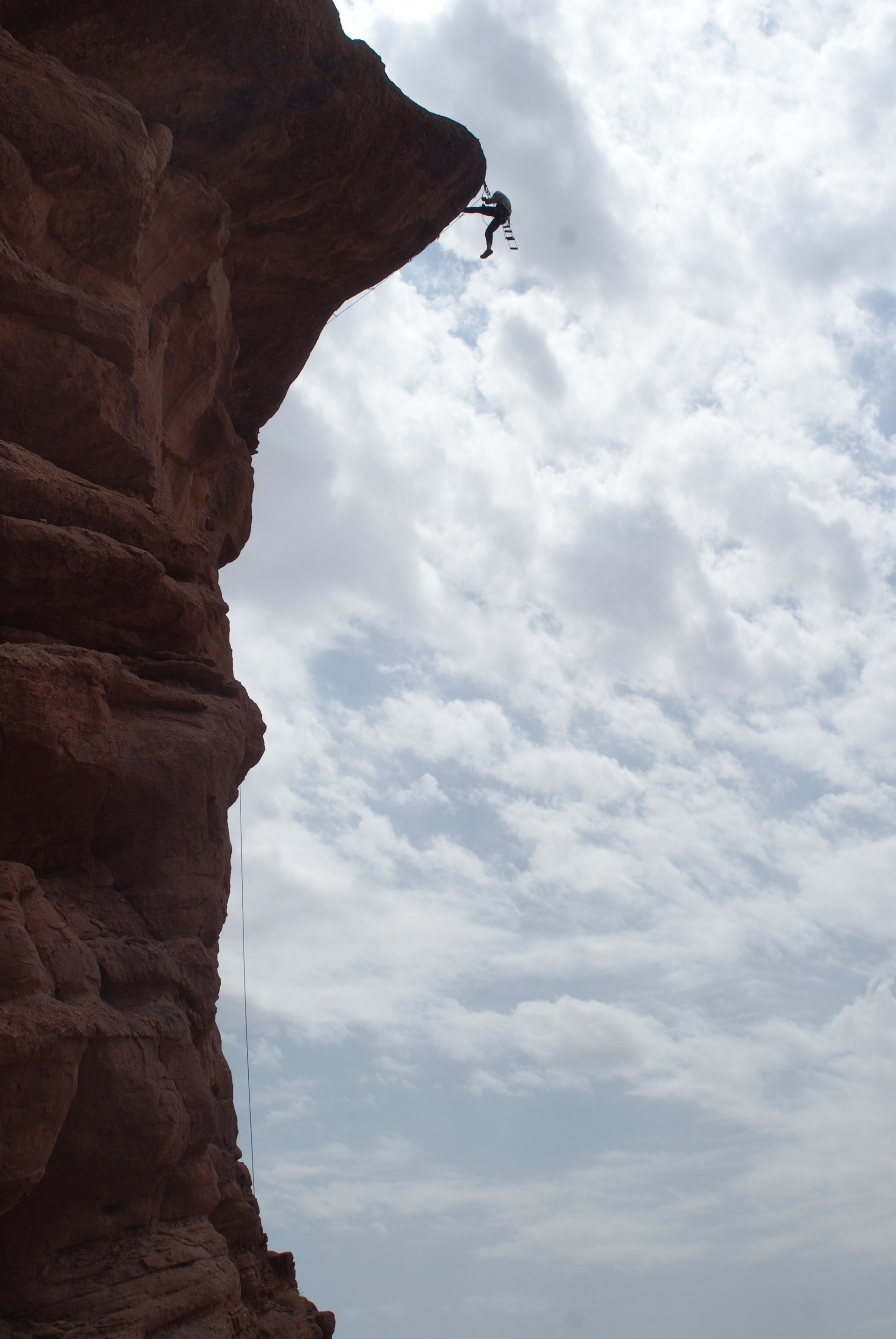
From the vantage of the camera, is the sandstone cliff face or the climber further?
the climber

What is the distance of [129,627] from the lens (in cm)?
1246

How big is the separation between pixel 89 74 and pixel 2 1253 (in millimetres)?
14301

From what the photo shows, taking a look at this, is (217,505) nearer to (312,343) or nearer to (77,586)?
(312,343)

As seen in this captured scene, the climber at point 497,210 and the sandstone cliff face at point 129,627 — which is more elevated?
the climber at point 497,210

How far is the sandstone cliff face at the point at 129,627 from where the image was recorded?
9.84m

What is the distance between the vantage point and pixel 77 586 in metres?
11.5

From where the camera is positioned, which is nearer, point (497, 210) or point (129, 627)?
point (129, 627)

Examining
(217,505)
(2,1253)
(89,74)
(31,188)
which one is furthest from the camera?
(217,505)

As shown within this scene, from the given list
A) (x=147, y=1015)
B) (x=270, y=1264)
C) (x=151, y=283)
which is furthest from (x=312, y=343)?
(x=270, y=1264)

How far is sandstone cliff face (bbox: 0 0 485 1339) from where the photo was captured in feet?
32.3

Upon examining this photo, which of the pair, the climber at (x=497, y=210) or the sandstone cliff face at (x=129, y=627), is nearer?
the sandstone cliff face at (x=129, y=627)

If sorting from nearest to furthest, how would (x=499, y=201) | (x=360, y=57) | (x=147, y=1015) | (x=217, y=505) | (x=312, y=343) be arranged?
1. (x=147, y=1015)
2. (x=360, y=57)
3. (x=217, y=505)
4. (x=312, y=343)
5. (x=499, y=201)

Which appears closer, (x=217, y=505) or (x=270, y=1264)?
(x=270, y=1264)

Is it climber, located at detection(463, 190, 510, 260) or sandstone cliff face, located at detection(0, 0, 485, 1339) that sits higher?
climber, located at detection(463, 190, 510, 260)
